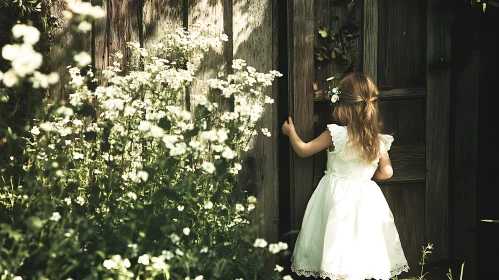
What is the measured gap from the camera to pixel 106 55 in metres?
3.82

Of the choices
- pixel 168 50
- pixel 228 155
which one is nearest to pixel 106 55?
pixel 168 50

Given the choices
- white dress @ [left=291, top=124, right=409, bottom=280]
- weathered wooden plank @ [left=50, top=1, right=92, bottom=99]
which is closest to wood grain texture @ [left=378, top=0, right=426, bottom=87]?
white dress @ [left=291, top=124, right=409, bottom=280]

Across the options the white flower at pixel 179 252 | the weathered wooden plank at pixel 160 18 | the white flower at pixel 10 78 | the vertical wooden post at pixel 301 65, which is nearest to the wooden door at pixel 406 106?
the vertical wooden post at pixel 301 65

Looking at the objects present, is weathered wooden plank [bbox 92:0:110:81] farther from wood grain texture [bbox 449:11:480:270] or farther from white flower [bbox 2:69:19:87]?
wood grain texture [bbox 449:11:480:270]

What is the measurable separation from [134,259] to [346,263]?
130 cm

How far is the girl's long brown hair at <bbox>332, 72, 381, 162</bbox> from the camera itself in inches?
148

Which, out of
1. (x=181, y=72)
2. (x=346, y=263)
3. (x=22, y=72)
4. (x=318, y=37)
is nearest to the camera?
(x=22, y=72)

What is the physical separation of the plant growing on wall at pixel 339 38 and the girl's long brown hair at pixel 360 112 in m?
0.22

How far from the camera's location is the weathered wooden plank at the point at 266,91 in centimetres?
391

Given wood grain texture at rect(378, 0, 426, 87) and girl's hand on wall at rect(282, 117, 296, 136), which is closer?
girl's hand on wall at rect(282, 117, 296, 136)

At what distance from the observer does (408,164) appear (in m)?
4.20

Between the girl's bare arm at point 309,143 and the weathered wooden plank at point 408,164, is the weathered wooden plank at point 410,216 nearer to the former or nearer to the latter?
the weathered wooden plank at point 408,164

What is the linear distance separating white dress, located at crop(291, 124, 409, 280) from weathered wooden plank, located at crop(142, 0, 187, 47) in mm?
1081

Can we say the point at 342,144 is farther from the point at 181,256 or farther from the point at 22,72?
the point at 22,72
